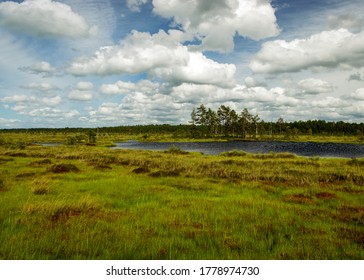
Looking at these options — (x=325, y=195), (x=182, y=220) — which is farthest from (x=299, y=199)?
(x=182, y=220)

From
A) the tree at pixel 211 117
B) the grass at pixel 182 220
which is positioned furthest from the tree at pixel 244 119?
the grass at pixel 182 220

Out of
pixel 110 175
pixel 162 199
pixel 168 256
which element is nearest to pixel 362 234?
pixel 168 256

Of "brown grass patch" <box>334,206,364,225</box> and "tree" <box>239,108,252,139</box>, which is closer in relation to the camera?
"brown grass patch" <box>334,206,364,225</box>

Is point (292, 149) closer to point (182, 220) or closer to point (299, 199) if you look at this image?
point (299, 199)

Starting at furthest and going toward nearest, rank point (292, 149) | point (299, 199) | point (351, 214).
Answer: point (292, 149) → point (299, 199) → point (351, 214)

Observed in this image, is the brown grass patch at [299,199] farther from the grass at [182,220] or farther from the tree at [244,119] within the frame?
the tree at [244,119]

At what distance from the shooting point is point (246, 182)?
24.1m

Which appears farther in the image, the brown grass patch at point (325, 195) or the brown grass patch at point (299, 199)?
the brown grass patch at point (325, 195)

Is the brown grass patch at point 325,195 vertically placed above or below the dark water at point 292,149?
above

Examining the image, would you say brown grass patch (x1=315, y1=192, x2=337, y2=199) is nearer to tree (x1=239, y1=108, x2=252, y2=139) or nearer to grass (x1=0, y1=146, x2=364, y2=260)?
grass (x1=0, y1=146, x2=364, y2=260)

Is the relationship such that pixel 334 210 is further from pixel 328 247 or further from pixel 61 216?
pixel 61 216

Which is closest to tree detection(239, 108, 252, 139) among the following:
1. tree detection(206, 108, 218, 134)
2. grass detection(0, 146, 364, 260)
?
tree detection(206, 108, 218, 134)

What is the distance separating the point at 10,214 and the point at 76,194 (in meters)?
5.59
